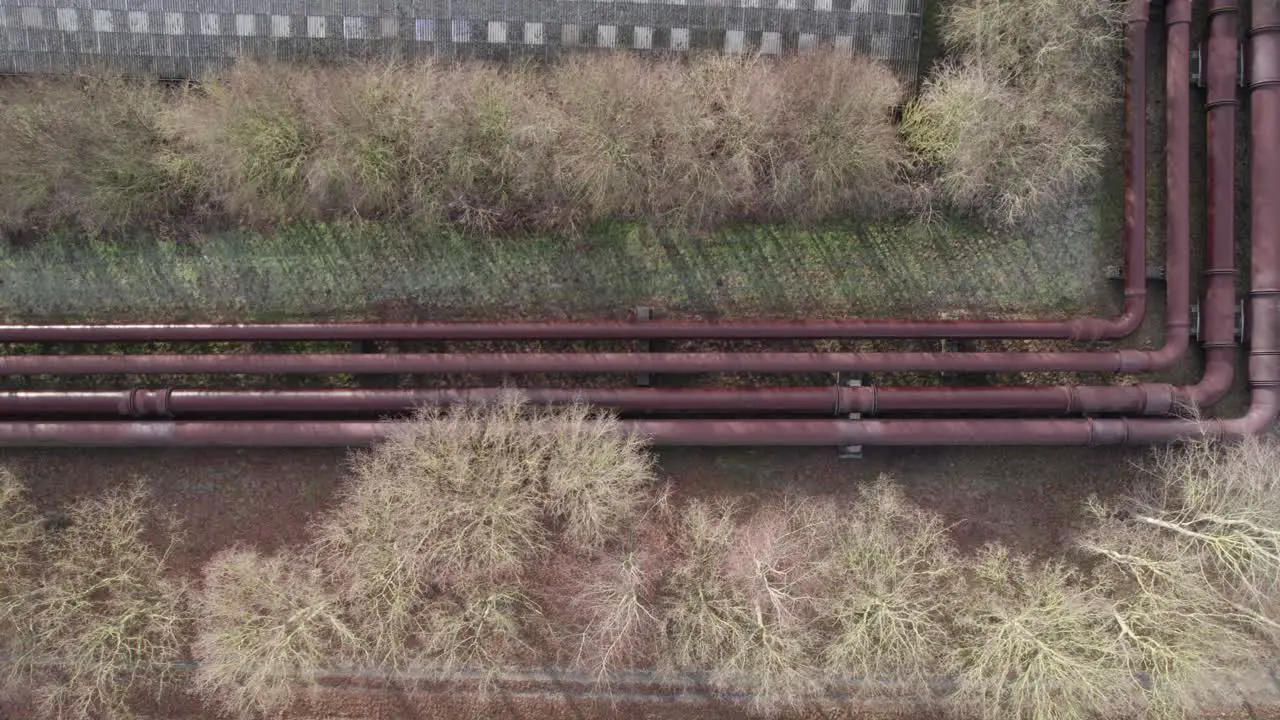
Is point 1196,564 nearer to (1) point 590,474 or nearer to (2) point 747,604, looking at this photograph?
(2) point 747,604

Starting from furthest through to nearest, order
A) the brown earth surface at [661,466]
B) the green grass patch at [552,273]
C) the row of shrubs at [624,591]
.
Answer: the green grass patch at [552,273] → the brown earth surface at [661,466] → the row of shrubs at [624,591]

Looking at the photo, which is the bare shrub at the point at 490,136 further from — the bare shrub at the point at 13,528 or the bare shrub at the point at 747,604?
the bare shrub at the point at 13,528

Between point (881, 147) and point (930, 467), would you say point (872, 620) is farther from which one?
point (881, 147)

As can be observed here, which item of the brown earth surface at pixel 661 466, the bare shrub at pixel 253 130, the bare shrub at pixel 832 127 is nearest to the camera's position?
the bare shrub at pixel 253 130

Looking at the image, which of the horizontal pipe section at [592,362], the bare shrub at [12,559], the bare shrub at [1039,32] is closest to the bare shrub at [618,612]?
the horizontal pipe section at [592,362]

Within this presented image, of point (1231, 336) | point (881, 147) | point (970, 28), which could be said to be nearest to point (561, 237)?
point (881, 147)
